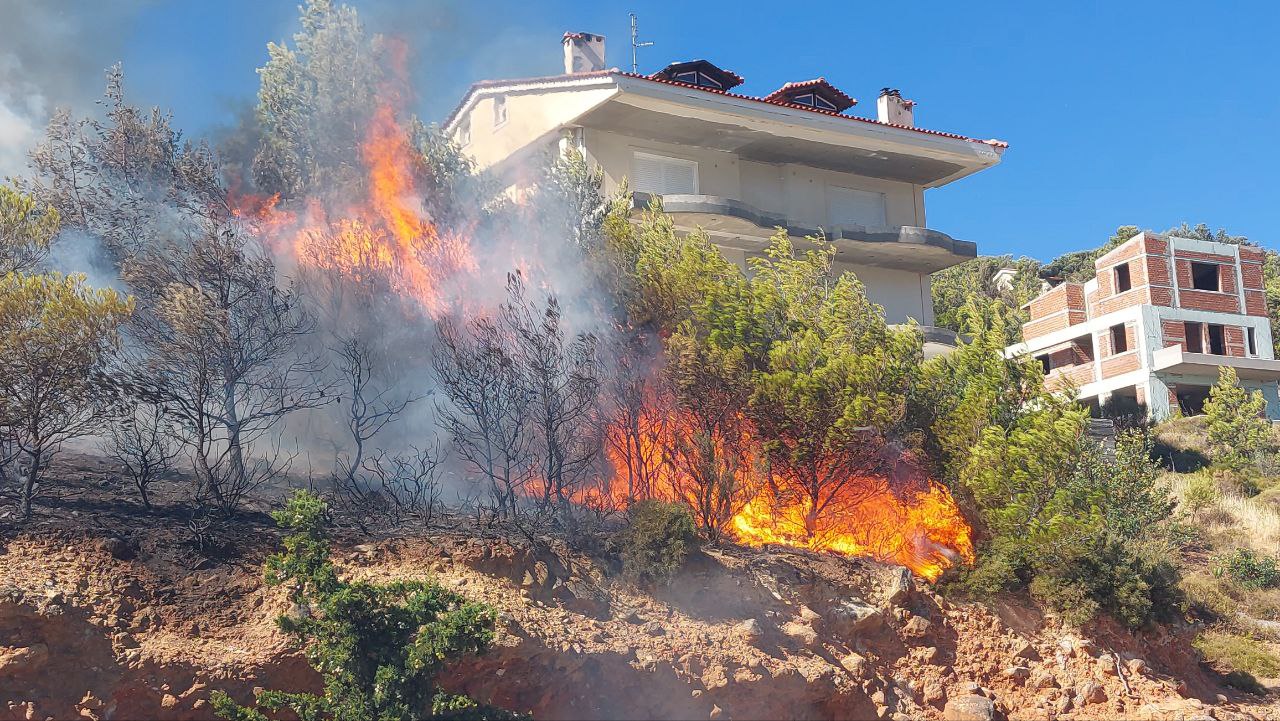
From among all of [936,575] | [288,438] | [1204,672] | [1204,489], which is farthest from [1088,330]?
[288,438]

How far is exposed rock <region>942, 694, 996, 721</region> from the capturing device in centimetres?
1733

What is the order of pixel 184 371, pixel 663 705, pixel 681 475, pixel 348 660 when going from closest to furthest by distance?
pixel 348 660 → pixel 663 705 → pixel 184 371 → pixel 681 475

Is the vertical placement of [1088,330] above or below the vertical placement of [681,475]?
above

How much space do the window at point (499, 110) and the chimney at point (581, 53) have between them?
9.25 feet

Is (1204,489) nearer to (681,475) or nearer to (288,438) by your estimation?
(681,475)

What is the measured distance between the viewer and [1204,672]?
21.2 m

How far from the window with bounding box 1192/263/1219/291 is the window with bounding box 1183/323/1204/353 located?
2221 mm

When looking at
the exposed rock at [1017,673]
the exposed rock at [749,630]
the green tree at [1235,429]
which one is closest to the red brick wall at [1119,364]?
the green tree at [1235,429]

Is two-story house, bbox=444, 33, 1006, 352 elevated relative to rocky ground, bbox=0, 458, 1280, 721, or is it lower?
elevated

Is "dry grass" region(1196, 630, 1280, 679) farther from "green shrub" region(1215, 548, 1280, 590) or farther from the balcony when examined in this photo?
the balcony

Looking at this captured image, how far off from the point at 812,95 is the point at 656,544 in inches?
992

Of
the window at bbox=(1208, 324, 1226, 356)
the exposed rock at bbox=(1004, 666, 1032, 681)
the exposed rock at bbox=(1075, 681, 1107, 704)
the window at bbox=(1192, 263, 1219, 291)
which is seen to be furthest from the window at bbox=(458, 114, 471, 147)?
the window at bbox=(1208, 324, 1226, 356)

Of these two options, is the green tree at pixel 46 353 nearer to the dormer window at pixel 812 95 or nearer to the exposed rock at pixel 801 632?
the exposed rock at pixel 801 632

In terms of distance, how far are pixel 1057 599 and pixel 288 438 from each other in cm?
1437
